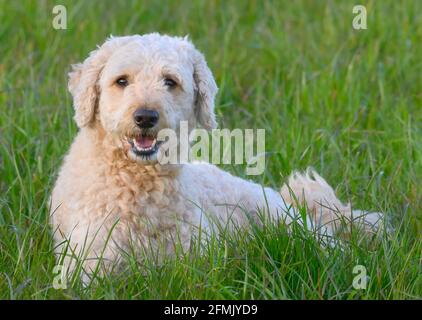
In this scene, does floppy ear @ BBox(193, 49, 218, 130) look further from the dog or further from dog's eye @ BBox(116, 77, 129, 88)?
dog's eye @ BBox(116, 77, 129, 88)

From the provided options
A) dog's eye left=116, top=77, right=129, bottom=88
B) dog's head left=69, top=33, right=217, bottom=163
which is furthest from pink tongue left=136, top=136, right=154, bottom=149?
dog's eye left=116, top=77, right=129, bottom=88

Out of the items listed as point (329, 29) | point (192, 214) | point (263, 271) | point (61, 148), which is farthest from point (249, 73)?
point (263, 271)

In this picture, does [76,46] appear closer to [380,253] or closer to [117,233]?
[117,233]

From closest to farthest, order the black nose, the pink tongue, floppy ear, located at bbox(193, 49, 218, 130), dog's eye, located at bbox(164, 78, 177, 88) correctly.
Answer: the black nose, the pink tongue, dog's eye, located at bbox(164, 78, 177, 88), floppy ear, located at bbox(193, 49, 218, 130)

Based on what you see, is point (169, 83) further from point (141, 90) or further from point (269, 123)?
point (269, 123)

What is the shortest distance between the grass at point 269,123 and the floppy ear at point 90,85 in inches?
25.0

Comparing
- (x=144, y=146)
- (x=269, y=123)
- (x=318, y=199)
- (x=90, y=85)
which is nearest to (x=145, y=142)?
(x=144, y=146)

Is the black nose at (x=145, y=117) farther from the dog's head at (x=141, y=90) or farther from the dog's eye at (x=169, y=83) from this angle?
the dog's eye at (x=169, y=83)

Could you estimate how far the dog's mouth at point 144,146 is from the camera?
17.5 ft

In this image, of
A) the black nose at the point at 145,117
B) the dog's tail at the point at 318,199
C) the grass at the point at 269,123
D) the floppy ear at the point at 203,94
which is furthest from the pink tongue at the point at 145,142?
the dog's tail at the point at 318,199

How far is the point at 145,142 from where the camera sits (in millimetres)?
5359

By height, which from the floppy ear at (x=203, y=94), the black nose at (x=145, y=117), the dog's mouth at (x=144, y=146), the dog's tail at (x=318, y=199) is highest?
the floppy ear at (x=203, y=94)

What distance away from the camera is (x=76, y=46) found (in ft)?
29.0

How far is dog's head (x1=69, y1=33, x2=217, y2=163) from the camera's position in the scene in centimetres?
526
